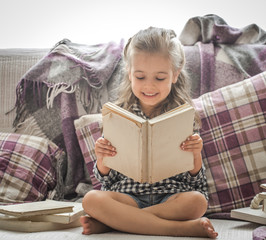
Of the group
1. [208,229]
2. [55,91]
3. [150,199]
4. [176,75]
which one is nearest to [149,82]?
[176,75]

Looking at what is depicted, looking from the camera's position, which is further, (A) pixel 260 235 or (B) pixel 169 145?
(B) pixel 169 145

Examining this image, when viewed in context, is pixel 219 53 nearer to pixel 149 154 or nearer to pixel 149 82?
pixel 149 82

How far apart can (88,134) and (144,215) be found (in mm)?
541

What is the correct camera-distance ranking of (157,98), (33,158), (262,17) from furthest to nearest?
(262,17), (33,158), (157,98)

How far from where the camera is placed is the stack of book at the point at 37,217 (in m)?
1.27

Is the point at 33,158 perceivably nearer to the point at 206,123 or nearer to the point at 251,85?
the point at 206,123

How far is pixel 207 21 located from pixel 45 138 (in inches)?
34.2

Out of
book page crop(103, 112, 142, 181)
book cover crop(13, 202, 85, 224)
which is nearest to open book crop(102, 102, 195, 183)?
book page crop(103, 112, 142, 181)

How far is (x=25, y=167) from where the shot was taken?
5.39ft

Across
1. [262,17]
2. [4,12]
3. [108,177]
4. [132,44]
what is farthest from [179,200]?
[4,12]

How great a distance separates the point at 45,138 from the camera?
70.6 inches

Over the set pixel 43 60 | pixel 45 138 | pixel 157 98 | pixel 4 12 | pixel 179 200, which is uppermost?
pixel 4 12

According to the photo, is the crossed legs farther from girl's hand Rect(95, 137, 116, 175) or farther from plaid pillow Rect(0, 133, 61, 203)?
plaid pillow Rect(0, 133, 61, 203)

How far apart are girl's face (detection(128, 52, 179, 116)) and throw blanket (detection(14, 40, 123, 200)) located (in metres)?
0.43
